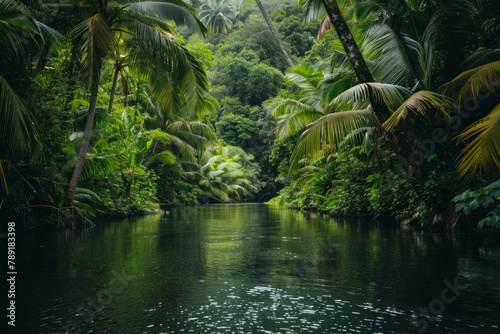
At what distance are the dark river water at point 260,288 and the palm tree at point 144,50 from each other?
4.72 metres

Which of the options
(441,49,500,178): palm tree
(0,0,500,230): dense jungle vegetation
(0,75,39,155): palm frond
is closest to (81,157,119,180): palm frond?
(0,0,500,230): dense jungle vegetation

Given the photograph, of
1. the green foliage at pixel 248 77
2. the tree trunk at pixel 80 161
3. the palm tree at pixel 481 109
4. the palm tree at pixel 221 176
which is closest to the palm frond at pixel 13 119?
the tree trunk at pixel 80 161

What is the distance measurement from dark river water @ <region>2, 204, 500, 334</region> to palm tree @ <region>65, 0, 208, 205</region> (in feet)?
15.5

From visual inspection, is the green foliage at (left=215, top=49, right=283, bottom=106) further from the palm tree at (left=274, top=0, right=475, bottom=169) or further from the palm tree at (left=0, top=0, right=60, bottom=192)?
the palm tree at (left=0, top=0, right=60, bottom=192)

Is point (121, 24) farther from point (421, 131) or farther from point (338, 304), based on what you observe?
point (338, 304)

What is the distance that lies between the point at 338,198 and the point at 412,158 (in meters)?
6.34

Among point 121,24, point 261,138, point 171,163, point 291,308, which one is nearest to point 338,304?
point 291,308

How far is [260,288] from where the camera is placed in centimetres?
409

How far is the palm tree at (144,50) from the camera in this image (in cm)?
1027

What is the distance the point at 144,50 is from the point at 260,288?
967 cm

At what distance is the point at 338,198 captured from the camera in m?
15.5

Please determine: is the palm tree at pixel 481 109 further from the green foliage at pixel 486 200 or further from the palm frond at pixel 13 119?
the palm frond at pixel 13 119

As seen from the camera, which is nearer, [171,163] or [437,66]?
[437,66]

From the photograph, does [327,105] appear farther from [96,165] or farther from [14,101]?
[14,101]
